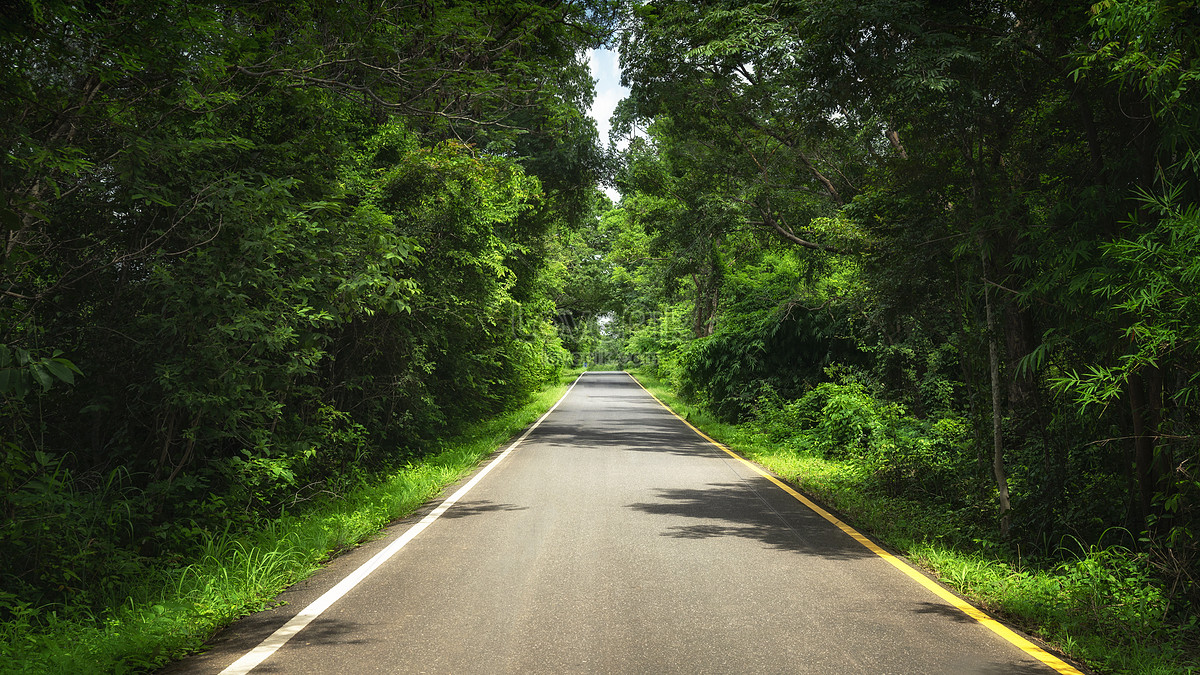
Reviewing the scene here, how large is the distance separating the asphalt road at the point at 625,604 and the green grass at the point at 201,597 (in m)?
0.22

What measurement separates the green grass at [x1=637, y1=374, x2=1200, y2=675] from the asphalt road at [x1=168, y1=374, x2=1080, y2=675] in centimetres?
40

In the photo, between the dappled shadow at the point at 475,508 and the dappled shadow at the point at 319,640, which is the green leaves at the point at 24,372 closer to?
the dappled shadow at the point at 319,640

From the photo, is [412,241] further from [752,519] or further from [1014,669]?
[1014,669]

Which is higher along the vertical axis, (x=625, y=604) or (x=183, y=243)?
(x=183, y=243)

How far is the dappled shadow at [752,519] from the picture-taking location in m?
7.26

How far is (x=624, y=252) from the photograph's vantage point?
3891cm

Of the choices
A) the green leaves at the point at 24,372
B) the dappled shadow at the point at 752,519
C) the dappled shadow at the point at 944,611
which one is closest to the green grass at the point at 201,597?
the green leaves at the point at 24,372

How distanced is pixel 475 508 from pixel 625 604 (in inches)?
165

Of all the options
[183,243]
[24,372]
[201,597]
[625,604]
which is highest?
[183,243]

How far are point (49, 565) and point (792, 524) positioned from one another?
267 inches

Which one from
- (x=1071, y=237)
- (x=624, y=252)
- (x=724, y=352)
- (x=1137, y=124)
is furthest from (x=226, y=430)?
(x=624, y=252)

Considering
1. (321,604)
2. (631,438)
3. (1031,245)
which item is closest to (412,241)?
(321,604)

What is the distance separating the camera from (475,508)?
9.10 meters

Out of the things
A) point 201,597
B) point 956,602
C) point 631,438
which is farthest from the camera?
point 631,438
